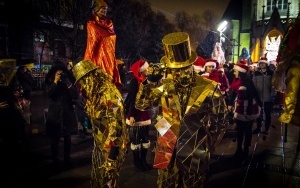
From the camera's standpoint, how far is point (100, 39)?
14.6ft

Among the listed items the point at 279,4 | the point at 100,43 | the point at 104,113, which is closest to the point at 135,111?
the point at 100,43

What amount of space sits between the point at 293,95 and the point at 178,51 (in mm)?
1524

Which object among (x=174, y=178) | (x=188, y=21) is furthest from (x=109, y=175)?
(x=188, y=21)

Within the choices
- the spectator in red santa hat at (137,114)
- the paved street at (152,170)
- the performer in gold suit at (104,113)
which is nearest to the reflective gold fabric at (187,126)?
the performer in gold suit at (104,113)

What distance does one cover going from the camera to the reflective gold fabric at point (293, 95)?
129 inches

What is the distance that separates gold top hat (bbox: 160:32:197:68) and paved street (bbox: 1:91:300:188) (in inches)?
90.7

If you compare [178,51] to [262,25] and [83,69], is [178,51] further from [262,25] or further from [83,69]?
[262,25]

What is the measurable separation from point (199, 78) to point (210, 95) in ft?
0.77

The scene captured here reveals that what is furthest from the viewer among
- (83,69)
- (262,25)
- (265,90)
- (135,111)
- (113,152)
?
(262,25)

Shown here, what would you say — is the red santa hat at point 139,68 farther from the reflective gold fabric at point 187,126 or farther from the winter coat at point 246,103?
the winter coat at point 246,103

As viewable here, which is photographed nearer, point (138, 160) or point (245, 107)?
point (138, 160)

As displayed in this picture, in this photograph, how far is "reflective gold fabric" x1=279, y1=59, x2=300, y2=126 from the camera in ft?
10.8

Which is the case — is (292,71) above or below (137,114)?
above

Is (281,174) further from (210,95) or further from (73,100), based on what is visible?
(73,100)
